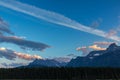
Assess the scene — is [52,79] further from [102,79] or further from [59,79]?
[102,79]

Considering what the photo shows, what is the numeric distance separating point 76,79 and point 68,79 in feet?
21.2

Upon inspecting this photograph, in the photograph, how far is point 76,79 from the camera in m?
193

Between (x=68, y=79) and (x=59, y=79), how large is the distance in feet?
24.8

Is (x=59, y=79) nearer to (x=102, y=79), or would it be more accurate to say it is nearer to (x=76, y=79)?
(x=76, y=79)

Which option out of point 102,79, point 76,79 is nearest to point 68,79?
point 76,79

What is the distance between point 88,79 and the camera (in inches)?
7466

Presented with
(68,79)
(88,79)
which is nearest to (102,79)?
(88,79)

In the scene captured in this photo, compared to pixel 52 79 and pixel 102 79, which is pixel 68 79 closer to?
pixel 52 79

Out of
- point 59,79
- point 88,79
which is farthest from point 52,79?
point 88,79

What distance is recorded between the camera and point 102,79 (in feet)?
607

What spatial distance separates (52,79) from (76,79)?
56.6 ft

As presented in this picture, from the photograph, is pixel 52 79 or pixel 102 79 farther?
pixel 52 79

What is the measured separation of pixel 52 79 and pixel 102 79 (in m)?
35.3

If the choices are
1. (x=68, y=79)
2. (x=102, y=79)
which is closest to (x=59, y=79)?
(x=68, y=79)
